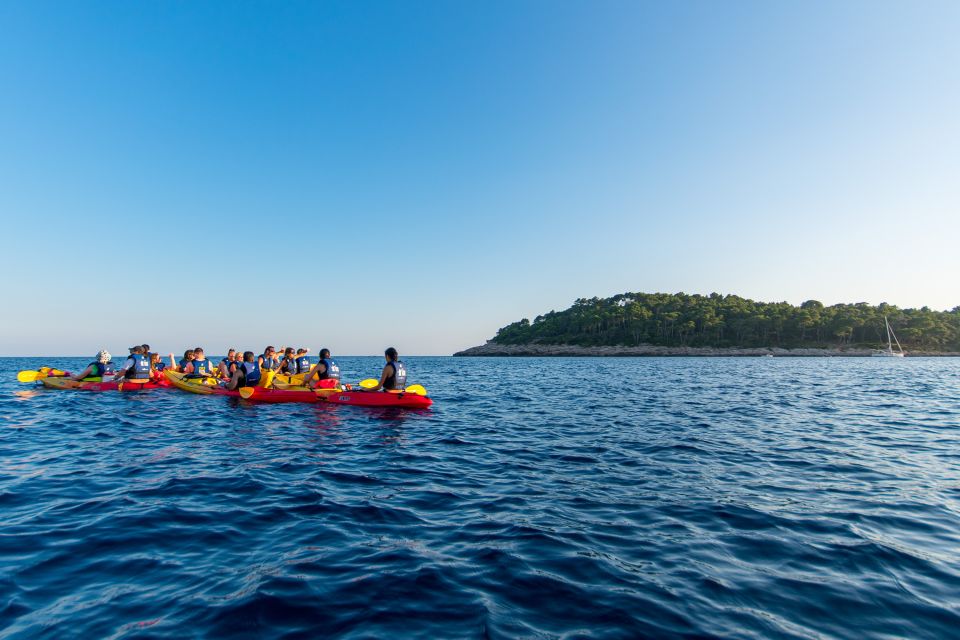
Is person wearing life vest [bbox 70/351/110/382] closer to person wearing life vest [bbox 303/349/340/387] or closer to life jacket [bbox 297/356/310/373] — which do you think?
life jacket [bbox 297/356/310/373]

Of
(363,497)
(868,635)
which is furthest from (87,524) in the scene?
(868,635)

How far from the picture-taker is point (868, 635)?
3742mm

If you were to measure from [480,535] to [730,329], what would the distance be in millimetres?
142632

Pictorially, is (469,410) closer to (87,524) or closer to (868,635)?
(87,524)

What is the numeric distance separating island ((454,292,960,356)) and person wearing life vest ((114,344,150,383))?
119377mm

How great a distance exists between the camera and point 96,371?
934 inches

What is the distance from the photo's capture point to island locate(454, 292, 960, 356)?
11138 cm

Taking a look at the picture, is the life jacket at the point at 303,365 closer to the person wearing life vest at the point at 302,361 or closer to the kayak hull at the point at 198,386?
the person wearing life vest at the point at 302,361

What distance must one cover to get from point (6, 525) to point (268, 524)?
11.5ft

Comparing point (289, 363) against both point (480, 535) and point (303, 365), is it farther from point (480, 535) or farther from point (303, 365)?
point (480, 535)

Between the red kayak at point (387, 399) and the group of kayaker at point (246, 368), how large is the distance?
36 centimetres

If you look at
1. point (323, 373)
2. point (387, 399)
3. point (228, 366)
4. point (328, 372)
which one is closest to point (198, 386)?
point (228, 366)

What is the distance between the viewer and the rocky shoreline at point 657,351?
10794cm


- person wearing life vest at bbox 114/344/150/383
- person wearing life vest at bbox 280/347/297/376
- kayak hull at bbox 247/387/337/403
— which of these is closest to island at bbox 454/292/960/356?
person wearing life vest at bbox 280/347/297/376
